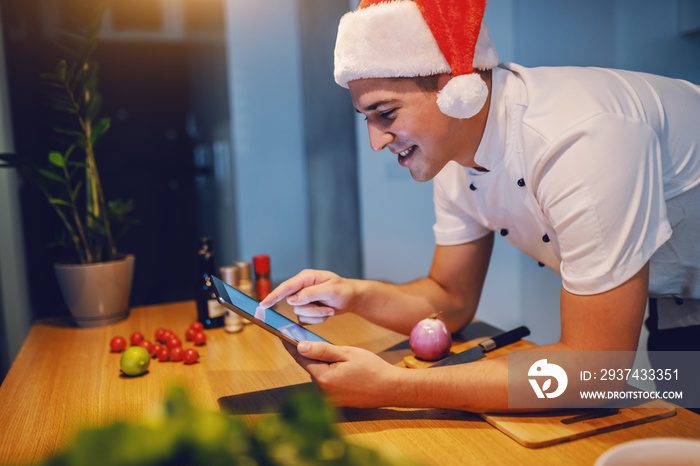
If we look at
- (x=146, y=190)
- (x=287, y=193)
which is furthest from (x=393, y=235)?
(x=146, y=190)

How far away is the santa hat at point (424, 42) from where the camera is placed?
36.2 inches

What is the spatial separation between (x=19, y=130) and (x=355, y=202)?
1456mm

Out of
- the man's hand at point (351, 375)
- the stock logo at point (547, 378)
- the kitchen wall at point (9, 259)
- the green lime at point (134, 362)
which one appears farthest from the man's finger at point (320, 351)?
the kitchen wall at point (9, 259)

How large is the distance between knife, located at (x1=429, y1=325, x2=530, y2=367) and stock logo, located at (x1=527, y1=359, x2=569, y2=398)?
0.47 ft

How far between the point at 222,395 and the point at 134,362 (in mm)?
224

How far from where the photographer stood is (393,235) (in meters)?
→ 2.43

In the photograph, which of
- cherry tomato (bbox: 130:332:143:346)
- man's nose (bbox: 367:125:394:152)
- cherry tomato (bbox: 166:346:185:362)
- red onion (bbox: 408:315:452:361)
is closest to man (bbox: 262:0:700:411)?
man's nose (bbox: 367:125:394:152)

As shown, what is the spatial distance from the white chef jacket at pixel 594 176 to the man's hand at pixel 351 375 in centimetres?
31

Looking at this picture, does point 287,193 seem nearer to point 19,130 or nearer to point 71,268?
point 19,130

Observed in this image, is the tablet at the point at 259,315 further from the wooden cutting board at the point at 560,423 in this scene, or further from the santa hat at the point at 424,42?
the santa hat at the point at 424,42

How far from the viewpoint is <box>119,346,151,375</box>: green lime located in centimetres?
101

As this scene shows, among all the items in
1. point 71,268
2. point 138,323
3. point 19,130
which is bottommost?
point 138,323

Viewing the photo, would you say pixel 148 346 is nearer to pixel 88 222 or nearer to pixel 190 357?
pixel 190 357

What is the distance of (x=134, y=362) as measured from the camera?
1010 mm
